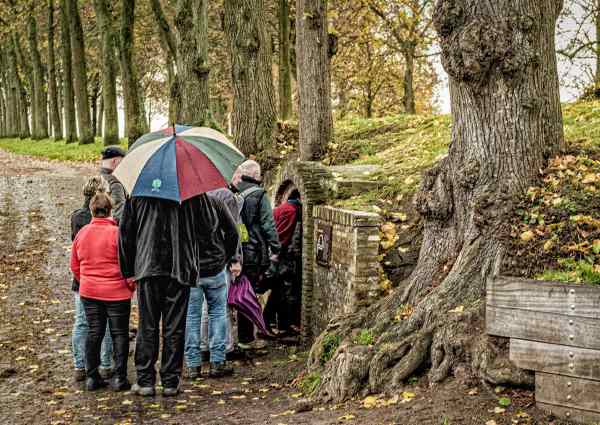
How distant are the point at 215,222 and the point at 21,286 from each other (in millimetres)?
6015

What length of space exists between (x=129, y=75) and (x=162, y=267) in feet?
53.1

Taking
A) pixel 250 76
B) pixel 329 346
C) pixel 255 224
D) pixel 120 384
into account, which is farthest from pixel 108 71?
pixel 329 346

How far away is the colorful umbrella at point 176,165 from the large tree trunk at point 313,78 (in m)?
6.37

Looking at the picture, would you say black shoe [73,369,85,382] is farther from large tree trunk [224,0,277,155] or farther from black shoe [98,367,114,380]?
large tree trunk [224,0,277,155]

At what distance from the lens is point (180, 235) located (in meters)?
7.05

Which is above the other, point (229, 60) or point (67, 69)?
point (67, 69)

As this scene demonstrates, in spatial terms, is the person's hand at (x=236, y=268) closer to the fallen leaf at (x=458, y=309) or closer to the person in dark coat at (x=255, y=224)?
the person in dark coat at (x=255, y=224)

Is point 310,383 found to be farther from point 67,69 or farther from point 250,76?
point 67,69

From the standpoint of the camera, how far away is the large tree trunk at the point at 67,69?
29791mm

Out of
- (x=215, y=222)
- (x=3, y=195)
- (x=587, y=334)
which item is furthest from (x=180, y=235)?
(x=3, y=195)

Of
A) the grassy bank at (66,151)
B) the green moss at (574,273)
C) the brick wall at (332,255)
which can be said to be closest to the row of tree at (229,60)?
the grassy bank at (66,151)

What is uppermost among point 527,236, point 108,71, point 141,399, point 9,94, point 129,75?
point 9,94

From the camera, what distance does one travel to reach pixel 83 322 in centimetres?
770

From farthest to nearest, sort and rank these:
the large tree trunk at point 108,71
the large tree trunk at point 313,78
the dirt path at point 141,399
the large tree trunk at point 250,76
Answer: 1. the large tree trunk at point 108,71
2. the large tree trunk at point 250,76
3. the large tree trunk at point 313,78
4. the dirt path at point 141,399
